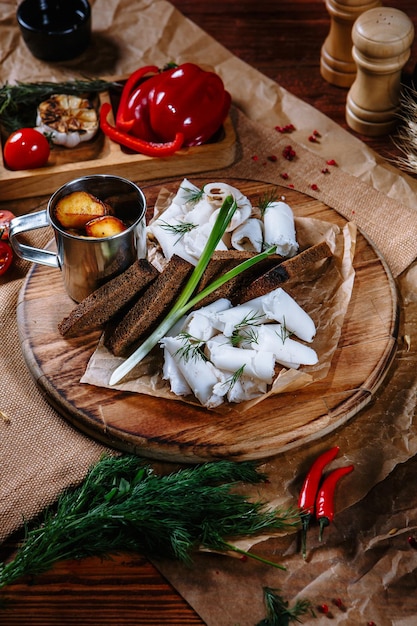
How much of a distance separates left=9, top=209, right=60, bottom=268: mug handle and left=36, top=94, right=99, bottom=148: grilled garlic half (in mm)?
816

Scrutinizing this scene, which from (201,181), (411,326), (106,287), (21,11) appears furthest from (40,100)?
(411,326)

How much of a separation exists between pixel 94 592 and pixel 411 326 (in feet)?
4.56

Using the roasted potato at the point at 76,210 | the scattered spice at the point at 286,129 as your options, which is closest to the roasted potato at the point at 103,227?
the roasted potato at the point at 76,210

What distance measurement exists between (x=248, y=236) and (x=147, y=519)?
105 centimetres

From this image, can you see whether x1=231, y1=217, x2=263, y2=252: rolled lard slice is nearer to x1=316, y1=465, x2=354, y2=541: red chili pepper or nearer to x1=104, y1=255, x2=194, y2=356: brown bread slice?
x1=104, y1=255, x2=194, y2=356: brown bread slice

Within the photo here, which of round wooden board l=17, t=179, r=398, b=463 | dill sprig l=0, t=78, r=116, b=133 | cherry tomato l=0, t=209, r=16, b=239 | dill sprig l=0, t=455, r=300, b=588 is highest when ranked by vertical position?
dill sprig l=0, t=78, r=116, b=133

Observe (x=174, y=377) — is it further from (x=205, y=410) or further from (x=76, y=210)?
(x=76, y=210)

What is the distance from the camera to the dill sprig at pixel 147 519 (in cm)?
204

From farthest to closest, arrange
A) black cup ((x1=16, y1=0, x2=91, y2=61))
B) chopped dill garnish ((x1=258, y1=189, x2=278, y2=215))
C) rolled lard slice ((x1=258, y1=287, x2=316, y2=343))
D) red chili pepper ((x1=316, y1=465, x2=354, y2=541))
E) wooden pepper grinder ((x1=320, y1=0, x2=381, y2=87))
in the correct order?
black cup ((x1=16, y1=0, x2=91, y2=61)) → wooden pepper grinder ((x1=320, y1=0, x2=381, y2=87)) → chopped dill garnish ((x1=258, y1=189, x2=278, y2=215)) → rolled lard slice ((x1=258, y1=287, x2=316, y2=343)) → red chili pepper ((x1=316, y1=465, x2=354, y2=541))

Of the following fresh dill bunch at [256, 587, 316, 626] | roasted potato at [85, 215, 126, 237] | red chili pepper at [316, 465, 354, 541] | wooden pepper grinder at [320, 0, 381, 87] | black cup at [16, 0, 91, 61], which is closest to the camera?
fresh dill bunch at [256, 587, 316, 626]

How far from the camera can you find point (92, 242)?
7.73 feet

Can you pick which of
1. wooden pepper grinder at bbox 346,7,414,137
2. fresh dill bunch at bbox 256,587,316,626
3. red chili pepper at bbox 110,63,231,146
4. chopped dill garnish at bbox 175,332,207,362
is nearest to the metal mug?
chopped dill garnish at bbox 175,332,207,362

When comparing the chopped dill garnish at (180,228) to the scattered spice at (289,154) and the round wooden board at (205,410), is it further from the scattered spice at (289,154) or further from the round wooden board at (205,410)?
the scattered spice at (289,154)

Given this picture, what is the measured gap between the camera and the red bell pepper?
316 centimetres
